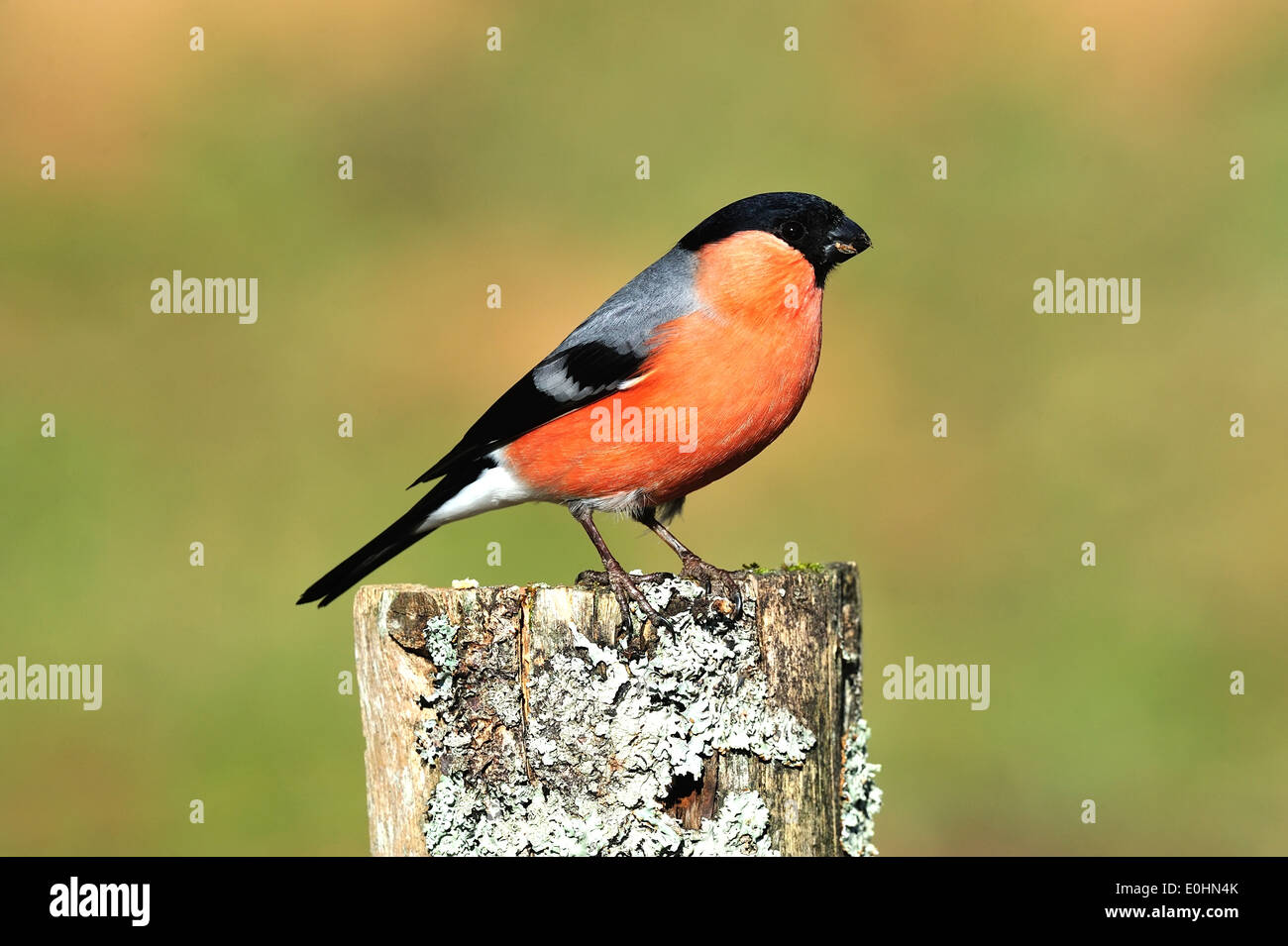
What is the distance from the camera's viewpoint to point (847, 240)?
6.42 metres

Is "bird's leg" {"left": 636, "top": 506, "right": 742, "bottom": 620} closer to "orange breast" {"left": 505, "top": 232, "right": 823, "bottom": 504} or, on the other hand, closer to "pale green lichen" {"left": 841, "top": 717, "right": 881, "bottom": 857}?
"orange breast" {"left": 505, "top": 232, "right": 823, "bottom": 504}

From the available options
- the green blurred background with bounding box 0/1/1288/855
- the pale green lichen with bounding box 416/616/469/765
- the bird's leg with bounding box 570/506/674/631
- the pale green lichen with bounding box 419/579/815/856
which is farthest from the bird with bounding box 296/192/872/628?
the green blurred background with bounding box 0/1/1288/855

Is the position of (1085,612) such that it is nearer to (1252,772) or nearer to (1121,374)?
(1252,772)

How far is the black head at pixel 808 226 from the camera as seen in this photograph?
253 inches

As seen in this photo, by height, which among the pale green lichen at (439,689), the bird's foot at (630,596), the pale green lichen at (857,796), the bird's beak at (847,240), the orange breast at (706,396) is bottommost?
the pale green lichen at (857,796)

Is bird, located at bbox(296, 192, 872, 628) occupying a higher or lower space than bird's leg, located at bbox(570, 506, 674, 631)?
higher

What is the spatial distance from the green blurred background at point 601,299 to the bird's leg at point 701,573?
3.17m

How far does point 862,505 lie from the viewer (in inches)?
473

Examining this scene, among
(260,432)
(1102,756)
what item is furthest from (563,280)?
(1102,756)

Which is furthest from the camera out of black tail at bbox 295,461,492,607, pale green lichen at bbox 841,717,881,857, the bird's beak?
black tail at bbox 295,461,492,607

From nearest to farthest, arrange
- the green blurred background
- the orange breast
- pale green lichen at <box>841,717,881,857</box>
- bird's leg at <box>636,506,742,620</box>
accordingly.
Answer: bird's leg at <box>636,506,742,620</box>
pale green lichen at <box>841,717,881,857</box>
the orange breast
the green blurred background

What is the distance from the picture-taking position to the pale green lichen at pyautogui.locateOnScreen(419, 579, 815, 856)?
4.77m

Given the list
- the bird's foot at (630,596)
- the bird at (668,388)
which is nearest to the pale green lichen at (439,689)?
the bird's foot at (630,596)

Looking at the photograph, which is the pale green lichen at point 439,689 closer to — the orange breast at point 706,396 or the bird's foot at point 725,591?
the bird's foot at point 725,591
